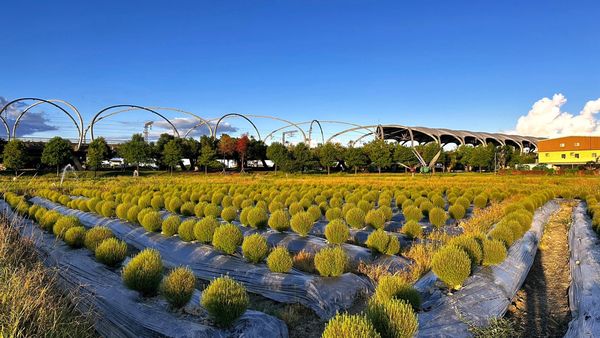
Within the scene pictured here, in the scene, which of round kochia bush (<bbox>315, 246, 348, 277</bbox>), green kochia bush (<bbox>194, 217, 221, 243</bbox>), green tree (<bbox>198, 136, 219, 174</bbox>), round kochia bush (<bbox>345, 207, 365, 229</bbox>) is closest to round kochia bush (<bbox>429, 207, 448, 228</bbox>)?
round kochia bush (<bbox>345, 207, 365, 229</bbox>)

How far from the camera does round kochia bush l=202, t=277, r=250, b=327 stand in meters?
4.91

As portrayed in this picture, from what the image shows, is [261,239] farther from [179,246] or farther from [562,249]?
[562,249]

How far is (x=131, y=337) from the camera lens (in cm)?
490

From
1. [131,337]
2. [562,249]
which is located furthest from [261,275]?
[562,249]

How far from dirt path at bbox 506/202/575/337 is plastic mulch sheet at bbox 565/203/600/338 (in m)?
0.27

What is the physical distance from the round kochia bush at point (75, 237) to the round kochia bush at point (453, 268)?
8011 millimetres

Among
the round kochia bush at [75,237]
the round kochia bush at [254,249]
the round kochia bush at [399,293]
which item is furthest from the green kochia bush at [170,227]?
the round kochia bush at [399,293]

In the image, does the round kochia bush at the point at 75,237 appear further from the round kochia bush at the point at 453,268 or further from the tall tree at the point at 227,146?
the tall tree at the point at 227,146

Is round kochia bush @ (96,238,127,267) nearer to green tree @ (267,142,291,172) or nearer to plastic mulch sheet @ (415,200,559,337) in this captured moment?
plastic mulch sheet @ (415,200,559,337)

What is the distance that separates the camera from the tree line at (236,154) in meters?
48.6

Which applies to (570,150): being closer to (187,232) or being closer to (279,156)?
(279,156)

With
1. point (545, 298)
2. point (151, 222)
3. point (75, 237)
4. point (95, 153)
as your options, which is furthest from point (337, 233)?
point (95, 153)

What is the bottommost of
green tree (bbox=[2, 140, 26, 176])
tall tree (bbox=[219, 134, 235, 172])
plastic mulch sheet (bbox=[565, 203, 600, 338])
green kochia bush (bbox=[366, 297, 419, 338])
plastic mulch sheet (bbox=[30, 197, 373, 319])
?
plastic mulch sheet (bbox=[30, 197, 373, 319])

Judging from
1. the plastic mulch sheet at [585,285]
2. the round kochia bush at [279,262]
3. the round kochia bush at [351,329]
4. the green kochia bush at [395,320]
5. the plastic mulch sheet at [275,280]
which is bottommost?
the plastic mulch sheet at [275,280]
